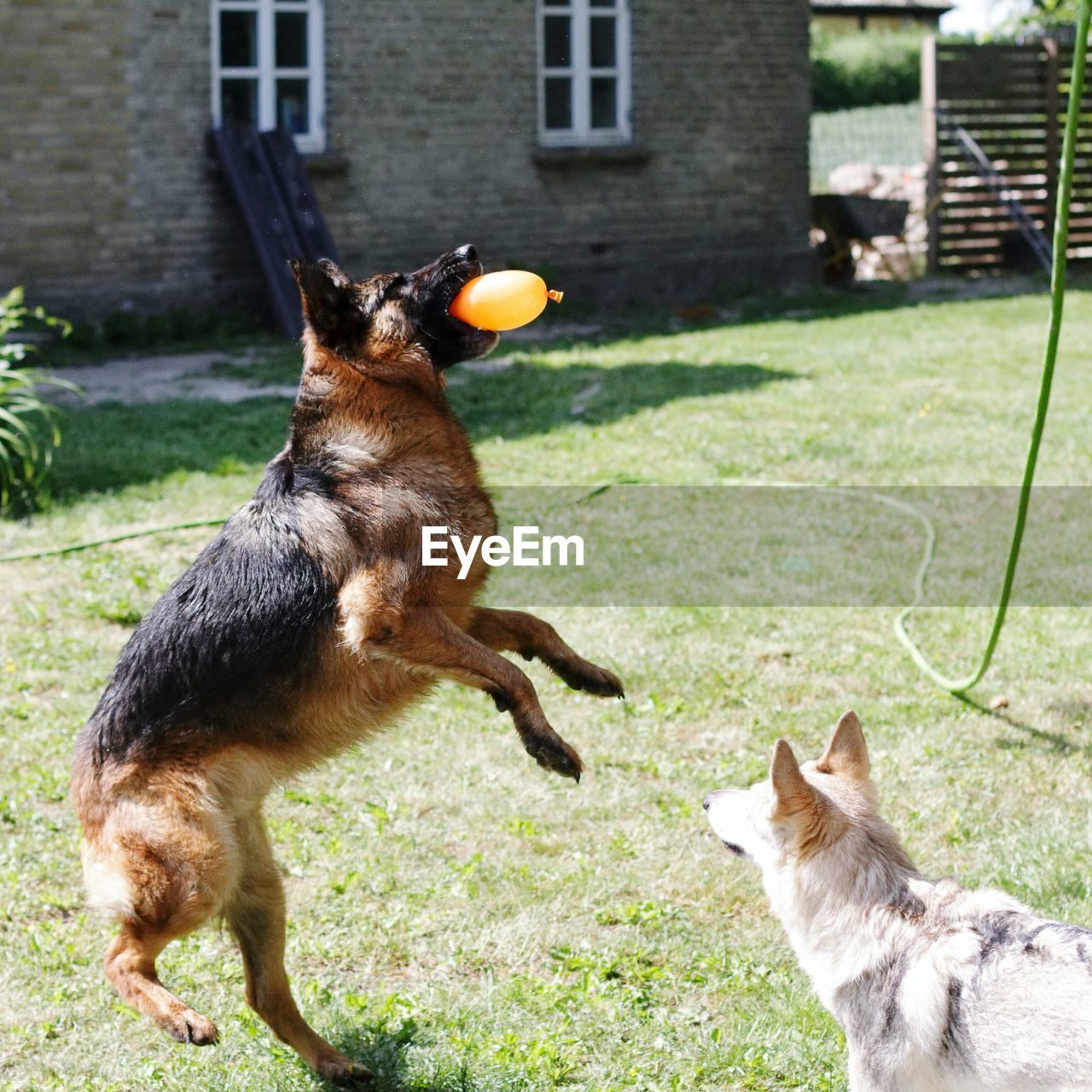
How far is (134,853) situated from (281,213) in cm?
1099

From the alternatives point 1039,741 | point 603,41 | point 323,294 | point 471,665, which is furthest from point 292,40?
point 471,665

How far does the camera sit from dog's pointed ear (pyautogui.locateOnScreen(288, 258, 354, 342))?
3.54m

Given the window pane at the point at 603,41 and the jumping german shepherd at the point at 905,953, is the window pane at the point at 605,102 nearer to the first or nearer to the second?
the window pane at the point at 603,41

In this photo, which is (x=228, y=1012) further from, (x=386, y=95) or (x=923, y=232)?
(x=923, y=232)

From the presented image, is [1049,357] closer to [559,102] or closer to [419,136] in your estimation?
[419,136]

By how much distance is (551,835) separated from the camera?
4617 millimetres

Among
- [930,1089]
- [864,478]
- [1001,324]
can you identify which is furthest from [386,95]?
[930,1089]

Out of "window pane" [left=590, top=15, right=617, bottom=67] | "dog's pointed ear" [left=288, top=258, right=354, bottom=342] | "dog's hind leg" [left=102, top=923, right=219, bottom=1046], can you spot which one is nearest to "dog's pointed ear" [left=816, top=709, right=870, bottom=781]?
"dog's hind leg" [left=102, top=923, right=219, bottom=1046]

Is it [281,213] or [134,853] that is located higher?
[281,213]

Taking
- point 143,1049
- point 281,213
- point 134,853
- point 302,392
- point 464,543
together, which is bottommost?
point 143,1049

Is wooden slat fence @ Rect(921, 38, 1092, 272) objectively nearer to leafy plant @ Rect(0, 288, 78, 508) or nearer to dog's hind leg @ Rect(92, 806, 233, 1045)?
leafy plant @ Rect(0, 288, 78, 508)

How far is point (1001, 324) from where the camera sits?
13906 millimetres

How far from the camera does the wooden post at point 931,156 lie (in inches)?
701

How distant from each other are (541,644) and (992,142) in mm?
16520
